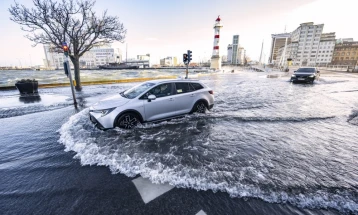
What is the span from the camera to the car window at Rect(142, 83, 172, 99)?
561 cm

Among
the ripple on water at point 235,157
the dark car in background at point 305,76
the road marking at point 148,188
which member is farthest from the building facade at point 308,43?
the road marking at point 148,188

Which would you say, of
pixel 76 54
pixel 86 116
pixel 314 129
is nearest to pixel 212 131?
pixel 314 129

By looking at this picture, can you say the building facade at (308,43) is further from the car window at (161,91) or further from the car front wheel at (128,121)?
the car front wheel at (128,121)

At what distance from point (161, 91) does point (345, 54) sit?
13868 centimetres

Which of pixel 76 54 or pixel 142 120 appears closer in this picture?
pixel 142 120

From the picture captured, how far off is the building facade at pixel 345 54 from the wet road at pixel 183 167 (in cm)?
12730

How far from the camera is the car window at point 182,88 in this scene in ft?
20.2

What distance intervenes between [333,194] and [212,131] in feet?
10.3

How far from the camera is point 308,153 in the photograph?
4047 mm

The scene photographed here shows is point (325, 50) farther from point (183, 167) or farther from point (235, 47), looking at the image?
point (183, 167)

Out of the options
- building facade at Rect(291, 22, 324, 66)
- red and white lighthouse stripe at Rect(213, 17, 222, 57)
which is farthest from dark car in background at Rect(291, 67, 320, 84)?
building facade at Rect(291, 22, 324, 66)

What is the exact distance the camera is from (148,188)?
2873mm

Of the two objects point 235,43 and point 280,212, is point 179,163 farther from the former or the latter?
point 235,43

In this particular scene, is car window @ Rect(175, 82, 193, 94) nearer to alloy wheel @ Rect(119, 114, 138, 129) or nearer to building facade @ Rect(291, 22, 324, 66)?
alloy wheel @ Rect(119, 114, 138, 129)
